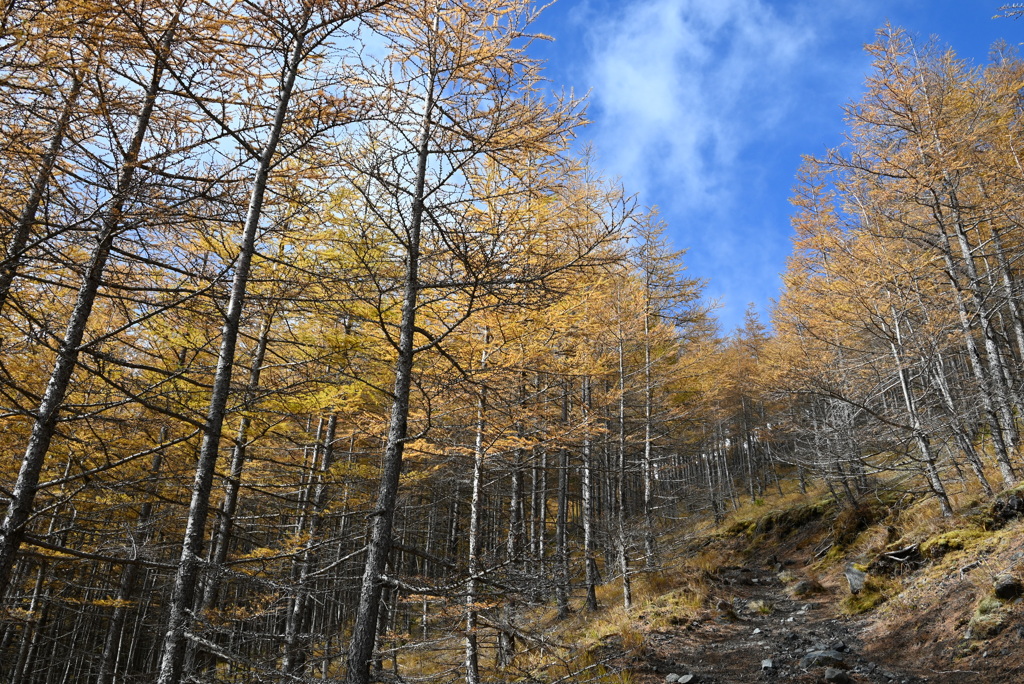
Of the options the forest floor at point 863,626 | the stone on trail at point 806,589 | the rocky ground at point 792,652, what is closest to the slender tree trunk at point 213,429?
the forest floor at point 863,626

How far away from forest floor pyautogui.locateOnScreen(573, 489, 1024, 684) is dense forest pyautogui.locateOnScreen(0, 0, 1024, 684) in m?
1.42

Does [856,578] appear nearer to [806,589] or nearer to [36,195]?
[806,589]

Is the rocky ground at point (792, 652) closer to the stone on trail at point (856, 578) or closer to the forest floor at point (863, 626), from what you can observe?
the forest floor at point (863, 626)

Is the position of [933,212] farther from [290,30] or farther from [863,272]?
[290,30]

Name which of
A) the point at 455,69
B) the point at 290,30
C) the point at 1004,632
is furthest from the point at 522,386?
the point at 1004,632

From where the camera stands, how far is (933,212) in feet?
34.3

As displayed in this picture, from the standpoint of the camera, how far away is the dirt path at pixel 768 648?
6.44 m

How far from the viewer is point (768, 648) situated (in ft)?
26.1

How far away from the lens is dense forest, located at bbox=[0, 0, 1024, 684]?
12.0 ft

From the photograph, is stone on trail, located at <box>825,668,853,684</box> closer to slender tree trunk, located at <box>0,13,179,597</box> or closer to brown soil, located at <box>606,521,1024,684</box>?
brown soil, located at <box>606,521,1024,684</box>

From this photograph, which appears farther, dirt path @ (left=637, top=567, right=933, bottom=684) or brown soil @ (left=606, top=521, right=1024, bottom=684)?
dirt path @ (left=637, top=567, right=933, bottom=684)

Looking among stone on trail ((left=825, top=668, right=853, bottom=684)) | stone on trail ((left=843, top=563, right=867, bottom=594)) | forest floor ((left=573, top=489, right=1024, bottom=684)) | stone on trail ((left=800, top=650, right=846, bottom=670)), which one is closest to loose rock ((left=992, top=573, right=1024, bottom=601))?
forest floor ((left=573, top=489, right=1024, bottom=684))

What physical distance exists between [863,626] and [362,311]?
9.18 metres

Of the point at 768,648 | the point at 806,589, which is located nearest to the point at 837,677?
the point at 768,648
